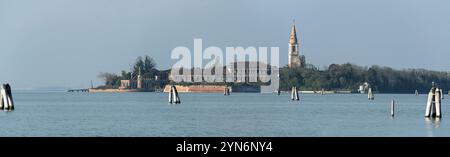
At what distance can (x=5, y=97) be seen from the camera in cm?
7388

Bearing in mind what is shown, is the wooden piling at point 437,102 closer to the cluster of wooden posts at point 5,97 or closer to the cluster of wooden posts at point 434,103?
the cluster of wooden posts at point 434,103

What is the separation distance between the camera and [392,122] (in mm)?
63688

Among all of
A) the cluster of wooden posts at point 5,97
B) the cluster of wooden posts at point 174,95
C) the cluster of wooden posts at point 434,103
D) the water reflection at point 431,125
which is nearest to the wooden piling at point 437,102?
the cluster of wooden posts at point 434,103

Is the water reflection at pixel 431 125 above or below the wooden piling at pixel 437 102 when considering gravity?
below

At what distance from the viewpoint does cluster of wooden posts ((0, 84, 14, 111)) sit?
7244 centimetres

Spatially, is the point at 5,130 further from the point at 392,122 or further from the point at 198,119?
the point at 392,122

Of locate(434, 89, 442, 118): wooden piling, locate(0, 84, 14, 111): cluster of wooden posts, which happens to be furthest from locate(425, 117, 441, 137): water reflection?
locate(0, 84, 14, 111): cluster of wooden posts

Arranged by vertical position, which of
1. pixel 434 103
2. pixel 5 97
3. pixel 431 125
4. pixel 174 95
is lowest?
pixel 431 125

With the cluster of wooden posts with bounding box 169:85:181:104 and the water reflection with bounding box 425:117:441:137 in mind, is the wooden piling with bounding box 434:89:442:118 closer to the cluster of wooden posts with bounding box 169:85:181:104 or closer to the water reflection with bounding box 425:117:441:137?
the water reflection with bounding box 425:117:441:137

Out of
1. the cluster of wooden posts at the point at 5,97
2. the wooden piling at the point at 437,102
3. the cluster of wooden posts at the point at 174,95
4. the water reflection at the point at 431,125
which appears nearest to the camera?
the water reflection at the point at 431,125

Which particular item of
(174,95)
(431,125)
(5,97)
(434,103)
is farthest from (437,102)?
(174,95)

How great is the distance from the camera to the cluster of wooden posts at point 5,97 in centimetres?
7244

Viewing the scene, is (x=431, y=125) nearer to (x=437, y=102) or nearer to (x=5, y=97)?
(x=437, y=102)
